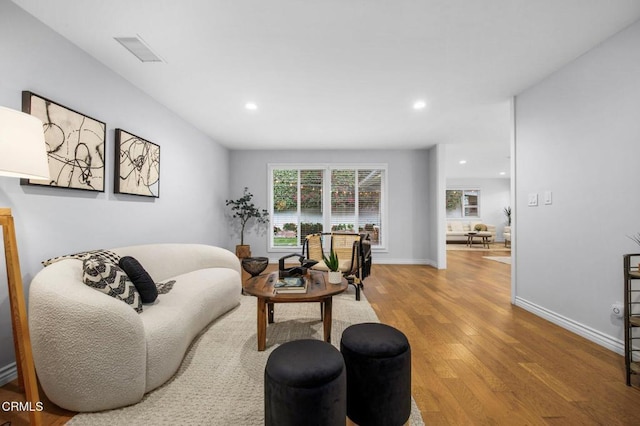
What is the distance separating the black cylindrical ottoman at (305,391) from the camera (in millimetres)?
1099

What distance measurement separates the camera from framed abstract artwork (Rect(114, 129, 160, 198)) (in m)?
2.80

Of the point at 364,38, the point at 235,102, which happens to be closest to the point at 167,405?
the point at 364,38

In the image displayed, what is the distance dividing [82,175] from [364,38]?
2.76 metres

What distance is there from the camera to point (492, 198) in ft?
37.2

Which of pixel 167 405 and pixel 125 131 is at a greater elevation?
pixel 125 131

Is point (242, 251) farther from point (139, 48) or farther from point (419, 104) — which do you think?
point (419, 104)

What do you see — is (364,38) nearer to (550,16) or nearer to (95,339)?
(550,16)

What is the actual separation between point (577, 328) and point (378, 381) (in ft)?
8.16

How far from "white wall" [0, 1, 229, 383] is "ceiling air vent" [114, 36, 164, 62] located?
1.46ft

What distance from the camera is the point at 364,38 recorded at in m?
2.28

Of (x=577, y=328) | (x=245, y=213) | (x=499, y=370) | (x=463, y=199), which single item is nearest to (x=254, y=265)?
(x=499, y=370)

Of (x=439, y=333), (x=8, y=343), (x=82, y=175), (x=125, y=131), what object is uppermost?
(x=125, y=131)

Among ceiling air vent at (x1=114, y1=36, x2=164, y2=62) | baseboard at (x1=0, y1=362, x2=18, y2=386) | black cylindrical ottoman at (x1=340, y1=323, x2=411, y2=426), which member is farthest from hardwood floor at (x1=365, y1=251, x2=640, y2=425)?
ceiling air vent at (x1=114, y1=36, x2=164, y2=62)

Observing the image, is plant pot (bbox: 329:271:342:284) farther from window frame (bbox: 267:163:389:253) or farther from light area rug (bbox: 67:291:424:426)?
window frame (bbox: 267:163:389:253)
